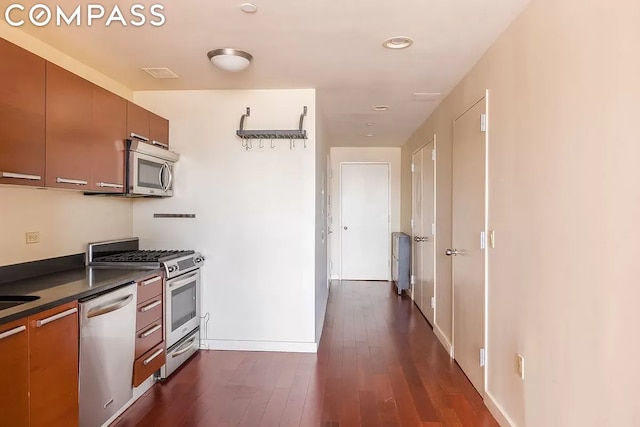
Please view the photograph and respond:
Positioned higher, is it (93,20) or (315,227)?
(93,20)

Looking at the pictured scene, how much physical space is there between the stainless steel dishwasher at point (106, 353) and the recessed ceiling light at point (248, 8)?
1762mm

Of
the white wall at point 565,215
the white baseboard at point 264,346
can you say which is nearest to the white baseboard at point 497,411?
the white wall at point 565,215

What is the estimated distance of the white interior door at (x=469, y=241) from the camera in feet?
9.08

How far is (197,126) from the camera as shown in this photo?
3.72m

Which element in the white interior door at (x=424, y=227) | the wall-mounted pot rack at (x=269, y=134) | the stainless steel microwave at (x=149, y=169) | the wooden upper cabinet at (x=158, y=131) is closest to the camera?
the stainless steel microwave at (x=149, y=169)

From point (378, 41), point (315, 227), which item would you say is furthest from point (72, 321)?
point (378, 41)

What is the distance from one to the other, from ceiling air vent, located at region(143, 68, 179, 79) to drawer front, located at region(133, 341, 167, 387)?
2101 millimetres

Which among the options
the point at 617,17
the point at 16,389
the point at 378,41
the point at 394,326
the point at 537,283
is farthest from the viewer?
the point at 394,326

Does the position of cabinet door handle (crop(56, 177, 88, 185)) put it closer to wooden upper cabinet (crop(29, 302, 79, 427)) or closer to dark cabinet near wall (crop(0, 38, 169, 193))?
dark cabinet near wall (crop(0, 38, 169, 193))

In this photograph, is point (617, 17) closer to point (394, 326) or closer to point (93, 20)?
point (93, 20)

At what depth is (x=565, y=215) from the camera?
1722 millimetres

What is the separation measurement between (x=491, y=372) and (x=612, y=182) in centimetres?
162

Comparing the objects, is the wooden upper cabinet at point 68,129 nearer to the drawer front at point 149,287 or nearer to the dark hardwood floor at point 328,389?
the drawer front at point 149,287

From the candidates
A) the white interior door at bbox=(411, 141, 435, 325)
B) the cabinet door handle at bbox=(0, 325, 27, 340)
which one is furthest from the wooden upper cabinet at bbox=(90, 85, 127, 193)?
the white interior door at bbox=(411, 141, 435, 325)
